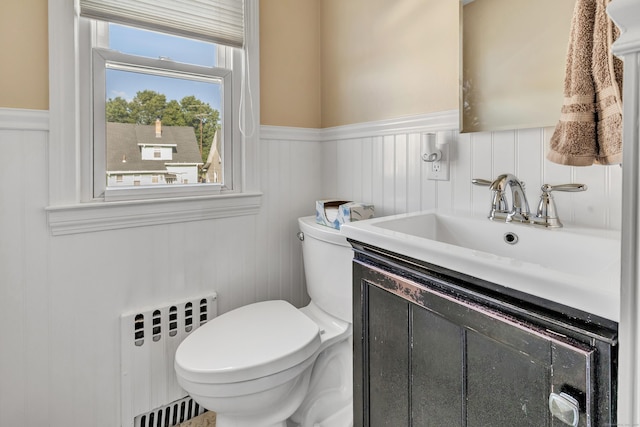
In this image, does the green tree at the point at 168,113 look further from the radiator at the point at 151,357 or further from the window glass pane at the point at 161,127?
the radiator at the point at 151,357

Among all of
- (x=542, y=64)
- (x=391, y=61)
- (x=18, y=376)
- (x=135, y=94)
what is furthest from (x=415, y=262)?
(x=18, y=376)

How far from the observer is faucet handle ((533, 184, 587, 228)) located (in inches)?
34.6

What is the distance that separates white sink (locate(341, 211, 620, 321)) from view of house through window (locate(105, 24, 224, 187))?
868 millimetres

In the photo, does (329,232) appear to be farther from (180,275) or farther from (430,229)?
(180,275)

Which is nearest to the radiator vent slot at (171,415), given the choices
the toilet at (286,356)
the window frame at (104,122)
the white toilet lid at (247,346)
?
Answer: the toilet at (286,356)

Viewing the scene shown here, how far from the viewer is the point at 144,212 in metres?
1.34

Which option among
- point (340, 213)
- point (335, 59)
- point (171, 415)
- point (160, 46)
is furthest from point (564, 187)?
point (171, 415)

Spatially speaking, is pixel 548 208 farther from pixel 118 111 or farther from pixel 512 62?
pixel 118 111

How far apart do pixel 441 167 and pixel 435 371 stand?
0.71m

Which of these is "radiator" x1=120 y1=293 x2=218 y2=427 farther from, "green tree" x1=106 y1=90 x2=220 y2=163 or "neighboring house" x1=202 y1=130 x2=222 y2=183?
"green tree" x1=106 y1=90 x2=220 y2=163

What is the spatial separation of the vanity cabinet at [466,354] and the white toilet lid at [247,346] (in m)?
0.26

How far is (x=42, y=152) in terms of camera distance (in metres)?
1.16

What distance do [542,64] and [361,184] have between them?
78 centimetres

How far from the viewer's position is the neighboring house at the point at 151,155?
133 centimetres
